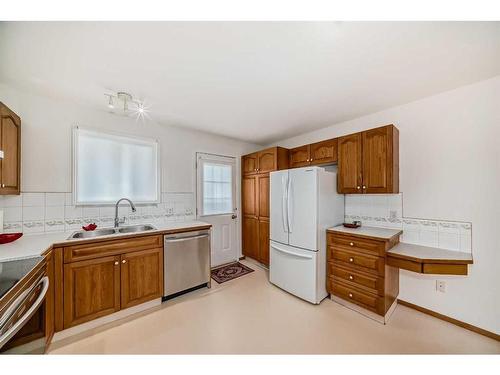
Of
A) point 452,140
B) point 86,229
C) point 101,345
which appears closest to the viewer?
point 101,345

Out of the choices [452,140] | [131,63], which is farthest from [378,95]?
[131,63]

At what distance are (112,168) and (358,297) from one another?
3237 millimetres

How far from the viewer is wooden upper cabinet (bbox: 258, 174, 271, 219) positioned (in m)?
3.19

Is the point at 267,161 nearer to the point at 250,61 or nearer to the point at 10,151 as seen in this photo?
the point at 250,61

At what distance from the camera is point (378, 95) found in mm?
2029

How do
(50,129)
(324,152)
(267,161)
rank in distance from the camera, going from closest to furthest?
(50,129) < (324,152) < (267,161)

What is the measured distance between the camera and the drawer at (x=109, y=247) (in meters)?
1.69

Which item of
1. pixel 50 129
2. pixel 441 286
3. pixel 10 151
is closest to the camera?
pixel 10 151

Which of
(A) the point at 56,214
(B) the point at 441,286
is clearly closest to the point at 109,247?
(A) the point at 56,214

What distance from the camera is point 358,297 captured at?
6.72 feet

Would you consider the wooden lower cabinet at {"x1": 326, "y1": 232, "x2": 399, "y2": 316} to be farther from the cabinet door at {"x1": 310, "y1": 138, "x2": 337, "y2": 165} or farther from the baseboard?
the cabinet door at {"x1": 310, "y1": 138, "x2": 337, "y2": 165}

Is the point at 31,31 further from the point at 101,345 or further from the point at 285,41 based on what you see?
the point at 101,345
